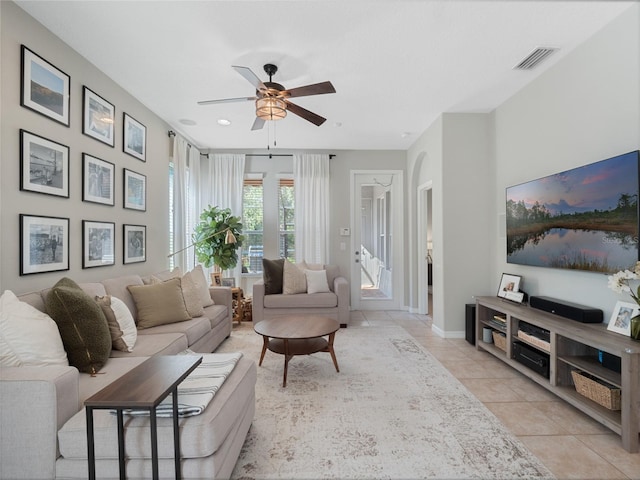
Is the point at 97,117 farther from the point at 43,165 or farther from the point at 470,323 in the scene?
the point at 470,323

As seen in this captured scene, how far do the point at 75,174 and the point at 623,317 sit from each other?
4268 mm

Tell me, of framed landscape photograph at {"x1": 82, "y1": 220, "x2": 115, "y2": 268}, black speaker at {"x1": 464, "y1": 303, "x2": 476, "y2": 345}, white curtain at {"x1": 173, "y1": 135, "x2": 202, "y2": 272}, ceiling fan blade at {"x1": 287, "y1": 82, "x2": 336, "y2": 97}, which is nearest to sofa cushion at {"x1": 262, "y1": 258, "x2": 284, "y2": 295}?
white curtain at {"x1": 173, "y1": 135, "x2": 202, "y2": 272}

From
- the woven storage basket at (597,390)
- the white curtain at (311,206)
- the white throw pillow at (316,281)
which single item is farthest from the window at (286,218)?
the woven storage basket at (597,390)

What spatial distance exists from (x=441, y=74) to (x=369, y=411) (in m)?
3.03

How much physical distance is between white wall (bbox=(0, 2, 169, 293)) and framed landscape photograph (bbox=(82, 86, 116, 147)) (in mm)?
54

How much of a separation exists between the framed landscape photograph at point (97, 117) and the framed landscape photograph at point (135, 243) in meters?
0.91

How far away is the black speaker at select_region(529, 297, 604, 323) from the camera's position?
2383 millimetres

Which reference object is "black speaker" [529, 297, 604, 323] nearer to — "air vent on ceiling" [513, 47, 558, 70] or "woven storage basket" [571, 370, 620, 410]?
"woven storage basket" [571, 370, 620, 410]

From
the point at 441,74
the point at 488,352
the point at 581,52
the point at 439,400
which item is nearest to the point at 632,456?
the point at 439,400

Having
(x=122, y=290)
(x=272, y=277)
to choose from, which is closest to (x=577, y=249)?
(x=272, y=277)

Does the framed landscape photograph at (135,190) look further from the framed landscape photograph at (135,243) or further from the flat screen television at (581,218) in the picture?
the flat screen television at (581,218)

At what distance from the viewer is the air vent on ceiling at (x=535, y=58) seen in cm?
263

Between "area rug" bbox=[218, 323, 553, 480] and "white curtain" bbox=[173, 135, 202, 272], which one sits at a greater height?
"white curtain" bbox=[173, 135, 202, 272]

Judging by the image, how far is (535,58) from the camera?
2760mm
